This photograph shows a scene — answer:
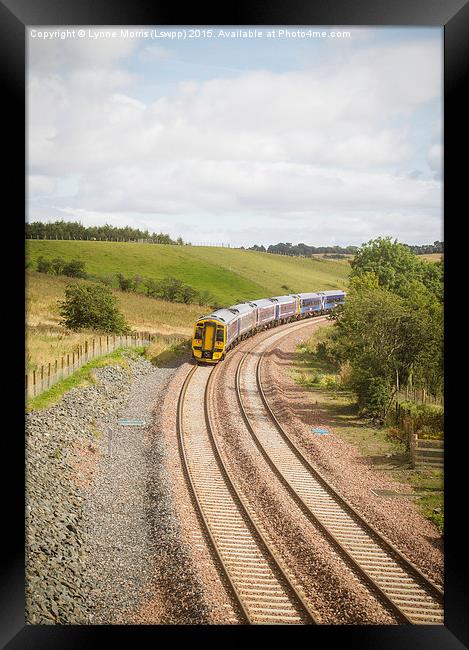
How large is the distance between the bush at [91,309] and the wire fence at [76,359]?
0.56 ft

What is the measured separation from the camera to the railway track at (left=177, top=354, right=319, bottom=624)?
22.0 ft

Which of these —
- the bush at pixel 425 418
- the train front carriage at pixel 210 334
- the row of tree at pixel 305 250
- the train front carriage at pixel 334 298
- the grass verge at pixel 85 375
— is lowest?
the bush at pixel 425 418

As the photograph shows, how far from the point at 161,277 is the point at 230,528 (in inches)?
147

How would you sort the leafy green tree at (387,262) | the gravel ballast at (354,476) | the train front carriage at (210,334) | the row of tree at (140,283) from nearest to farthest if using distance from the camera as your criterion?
the gravel ballast at (354,476) → the row of tree at (140,283) → the leafy green tree at (387,262) → the train front carriage at (210,334)

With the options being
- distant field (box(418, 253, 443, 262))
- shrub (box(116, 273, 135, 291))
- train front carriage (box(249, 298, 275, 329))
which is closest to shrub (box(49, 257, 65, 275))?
shrub (box(116, 273, 135, 291))

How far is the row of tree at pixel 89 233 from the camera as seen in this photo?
7.80 metres

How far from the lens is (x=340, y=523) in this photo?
24.5 feet

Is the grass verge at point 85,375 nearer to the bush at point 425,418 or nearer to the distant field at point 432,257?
the bush at point 425,418

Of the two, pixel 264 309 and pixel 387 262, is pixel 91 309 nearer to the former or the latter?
pixel 264 309

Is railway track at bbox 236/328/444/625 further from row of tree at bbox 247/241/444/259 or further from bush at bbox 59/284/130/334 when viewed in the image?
bush at bbox 59/284/130/334

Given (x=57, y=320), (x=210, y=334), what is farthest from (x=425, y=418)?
(x=57, y=320)

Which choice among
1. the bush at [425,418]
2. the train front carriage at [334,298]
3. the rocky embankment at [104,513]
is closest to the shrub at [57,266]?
the rocky embankment at [104,513]

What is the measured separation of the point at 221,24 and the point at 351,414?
5.81m
